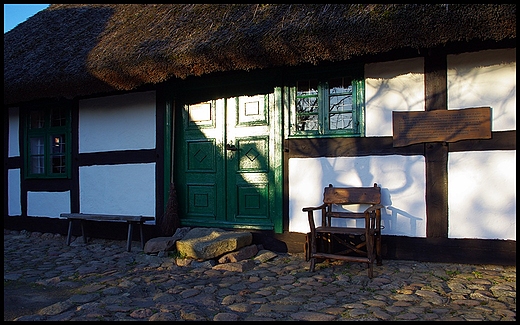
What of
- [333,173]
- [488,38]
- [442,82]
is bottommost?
[333,173]

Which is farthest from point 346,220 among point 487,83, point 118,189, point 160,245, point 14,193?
point 14,193

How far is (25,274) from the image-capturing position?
419 centimetres

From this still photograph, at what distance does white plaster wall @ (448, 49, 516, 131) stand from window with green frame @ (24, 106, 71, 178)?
206 inches

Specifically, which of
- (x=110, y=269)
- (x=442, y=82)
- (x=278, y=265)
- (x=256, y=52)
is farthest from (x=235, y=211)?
(x=442, y=82)

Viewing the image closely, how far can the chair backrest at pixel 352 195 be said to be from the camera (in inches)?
173

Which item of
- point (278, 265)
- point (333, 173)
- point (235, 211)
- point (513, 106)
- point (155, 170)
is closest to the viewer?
point (513, 106)

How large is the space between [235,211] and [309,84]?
69.2 inches

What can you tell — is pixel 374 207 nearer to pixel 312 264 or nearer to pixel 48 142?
pixel 312 264

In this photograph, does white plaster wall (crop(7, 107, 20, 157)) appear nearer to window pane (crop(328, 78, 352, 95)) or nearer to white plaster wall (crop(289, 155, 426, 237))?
white plaster wall (crop(289, 155, 426, 237))

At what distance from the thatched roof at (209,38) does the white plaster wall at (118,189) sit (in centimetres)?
112

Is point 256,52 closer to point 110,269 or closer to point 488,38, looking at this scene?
point 488,38

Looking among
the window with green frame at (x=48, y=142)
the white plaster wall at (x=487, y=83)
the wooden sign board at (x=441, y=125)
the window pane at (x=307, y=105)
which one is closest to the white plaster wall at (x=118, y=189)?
the window with green frame at (x=48, y=142)

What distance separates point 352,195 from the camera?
14.7 ft

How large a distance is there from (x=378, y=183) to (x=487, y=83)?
55.0 inches
